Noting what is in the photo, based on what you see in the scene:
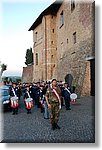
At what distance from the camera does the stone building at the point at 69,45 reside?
12.5 metres

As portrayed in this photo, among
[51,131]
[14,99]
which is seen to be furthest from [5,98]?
[51,131]

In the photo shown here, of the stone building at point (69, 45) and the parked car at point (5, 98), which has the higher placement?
the stone building at point (69, 45)

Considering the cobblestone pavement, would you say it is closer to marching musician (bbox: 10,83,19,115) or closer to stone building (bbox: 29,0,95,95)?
stone building (bbox: 29,0,95,95)

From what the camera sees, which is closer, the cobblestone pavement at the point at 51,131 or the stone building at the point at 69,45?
the cobblestone pavement at the point at 51,131

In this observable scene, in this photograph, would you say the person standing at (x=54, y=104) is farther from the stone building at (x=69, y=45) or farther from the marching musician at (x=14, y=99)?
the marching musician at (x=14, y=99)

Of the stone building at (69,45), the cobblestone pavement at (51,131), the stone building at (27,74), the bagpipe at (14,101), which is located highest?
the stone building at (69,45)

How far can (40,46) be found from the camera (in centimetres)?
2333

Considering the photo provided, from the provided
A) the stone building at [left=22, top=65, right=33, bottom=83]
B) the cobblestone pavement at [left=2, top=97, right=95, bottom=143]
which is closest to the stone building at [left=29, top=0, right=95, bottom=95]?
the stone building at [left=22, top=65, right=33, bottom=83]

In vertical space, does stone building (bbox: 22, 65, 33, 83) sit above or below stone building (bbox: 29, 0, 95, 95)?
below

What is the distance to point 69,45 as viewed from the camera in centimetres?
1716

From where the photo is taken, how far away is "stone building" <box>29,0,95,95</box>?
1249 centimetres

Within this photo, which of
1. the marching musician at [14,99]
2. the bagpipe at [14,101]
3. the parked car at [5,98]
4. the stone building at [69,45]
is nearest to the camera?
the marching musician at [14,99]

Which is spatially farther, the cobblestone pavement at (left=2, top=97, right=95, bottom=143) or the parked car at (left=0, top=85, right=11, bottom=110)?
the parked car at (left=0, top=85, right=11, bottom=110)

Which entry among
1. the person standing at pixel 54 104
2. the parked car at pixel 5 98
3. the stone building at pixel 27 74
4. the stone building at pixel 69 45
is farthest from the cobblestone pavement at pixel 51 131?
the stone building at pixel 27 74
